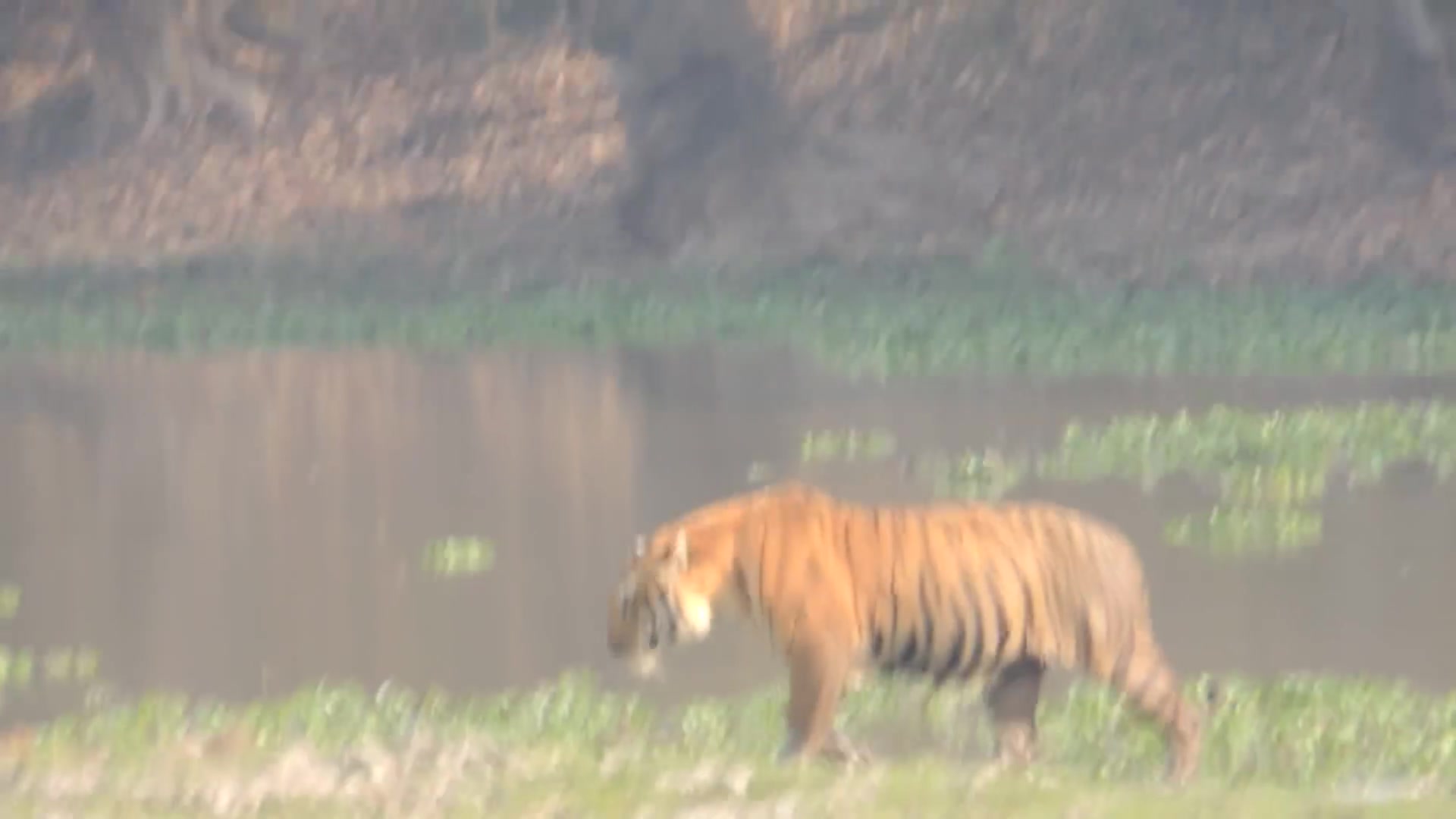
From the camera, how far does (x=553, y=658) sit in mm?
9898

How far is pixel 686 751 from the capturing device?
7797mm

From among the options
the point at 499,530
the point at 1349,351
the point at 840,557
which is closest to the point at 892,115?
the point at 1349,351

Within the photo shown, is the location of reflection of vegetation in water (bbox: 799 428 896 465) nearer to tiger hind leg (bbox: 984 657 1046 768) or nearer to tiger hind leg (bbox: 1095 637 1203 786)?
tiger hind leg (bbox: 984 657 1046 768)

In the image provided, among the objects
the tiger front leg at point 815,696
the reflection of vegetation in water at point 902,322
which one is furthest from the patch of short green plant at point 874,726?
the reflection of vegetation in water at point 902,322

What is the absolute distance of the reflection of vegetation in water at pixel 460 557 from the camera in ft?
39.1

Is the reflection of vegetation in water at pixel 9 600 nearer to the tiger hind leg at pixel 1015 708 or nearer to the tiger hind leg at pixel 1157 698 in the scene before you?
the tiger hind leg at pixel 1015 708

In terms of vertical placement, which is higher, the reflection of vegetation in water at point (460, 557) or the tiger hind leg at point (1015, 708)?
the tiger hind leg at point (1015, 708)

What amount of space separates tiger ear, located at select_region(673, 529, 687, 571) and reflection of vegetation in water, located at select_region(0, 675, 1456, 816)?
0.57 meters

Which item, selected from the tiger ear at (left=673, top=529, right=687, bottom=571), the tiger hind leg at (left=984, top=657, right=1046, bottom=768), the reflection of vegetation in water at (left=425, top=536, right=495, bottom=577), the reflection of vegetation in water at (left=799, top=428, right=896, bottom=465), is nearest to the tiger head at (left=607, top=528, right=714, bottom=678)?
the tiger ear at (left=673, top=529, right=687, bottom=571)

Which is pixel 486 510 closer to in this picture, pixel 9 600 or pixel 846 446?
pixel 846 446

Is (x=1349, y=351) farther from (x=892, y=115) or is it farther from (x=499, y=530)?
(x=892, y=115)

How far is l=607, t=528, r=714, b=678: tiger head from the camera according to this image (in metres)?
7.25

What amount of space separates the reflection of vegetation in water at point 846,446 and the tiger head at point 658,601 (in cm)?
716

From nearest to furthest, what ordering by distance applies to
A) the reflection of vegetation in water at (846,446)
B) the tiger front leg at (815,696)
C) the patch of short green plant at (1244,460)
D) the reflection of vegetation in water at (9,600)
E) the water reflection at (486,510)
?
the tiger front leg at (815,696) → the water reflection at (486,510) → the reflection of vegetation in water at (9,600) → the patch of short green plant at (1244,460) → the reflection of vegetation in water at (846,446)
